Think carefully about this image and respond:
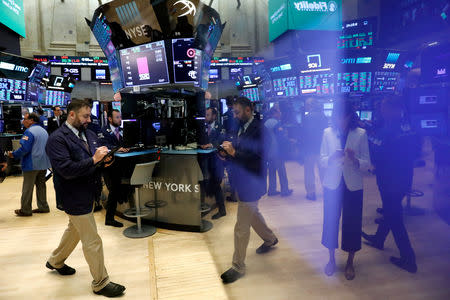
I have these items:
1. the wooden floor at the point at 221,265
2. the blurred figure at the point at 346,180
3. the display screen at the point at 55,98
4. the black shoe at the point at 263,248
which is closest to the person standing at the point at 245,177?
the wooden floor at the point at 221,265

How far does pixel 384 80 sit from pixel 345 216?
5.71 meters

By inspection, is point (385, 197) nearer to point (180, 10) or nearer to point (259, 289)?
point (259, 289)

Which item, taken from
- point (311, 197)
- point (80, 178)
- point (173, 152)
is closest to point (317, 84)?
point (311, 197)

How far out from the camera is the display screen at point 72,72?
12359 millimetres

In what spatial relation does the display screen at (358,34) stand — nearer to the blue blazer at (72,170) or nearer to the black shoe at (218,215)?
the black shoe at (218,215)

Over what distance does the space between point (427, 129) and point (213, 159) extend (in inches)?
110

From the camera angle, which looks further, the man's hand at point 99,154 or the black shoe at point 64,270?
the black shoe at point 64,270

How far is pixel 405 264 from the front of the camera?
9.46 feet

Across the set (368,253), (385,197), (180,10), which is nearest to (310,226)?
(368,253)

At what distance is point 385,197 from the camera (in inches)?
119

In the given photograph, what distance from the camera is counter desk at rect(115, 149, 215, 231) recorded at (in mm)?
4074

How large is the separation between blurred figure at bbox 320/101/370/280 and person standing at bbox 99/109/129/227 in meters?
3.00

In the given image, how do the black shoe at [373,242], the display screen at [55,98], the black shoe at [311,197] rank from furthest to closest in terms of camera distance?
the display screen at [55,98], the black shoe at [311,197], the black shoe at [373,242]

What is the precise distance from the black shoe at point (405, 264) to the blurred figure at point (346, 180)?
22.1 inches
